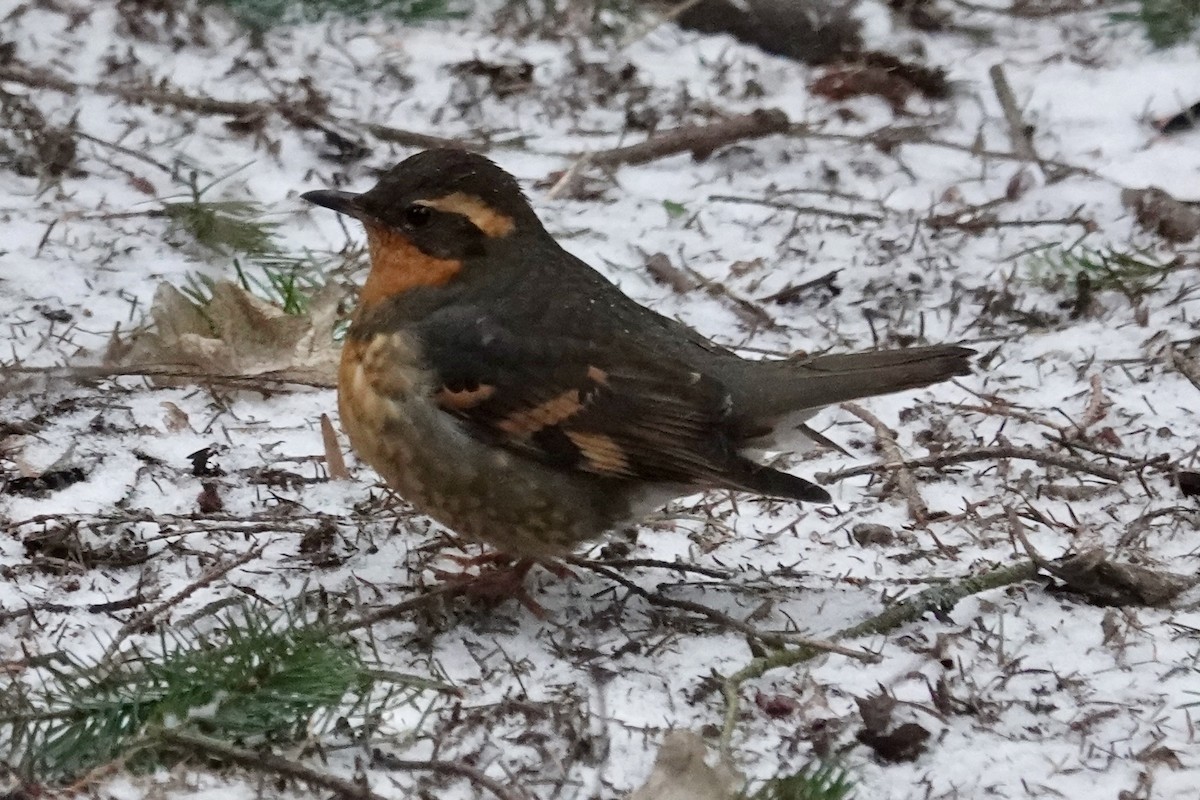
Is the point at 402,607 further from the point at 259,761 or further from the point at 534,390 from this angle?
the point at 259,761

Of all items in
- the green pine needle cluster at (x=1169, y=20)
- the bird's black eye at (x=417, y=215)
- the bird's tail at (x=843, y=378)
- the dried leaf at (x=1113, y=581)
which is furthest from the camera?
the green pine needle cluster at (x=1169, y=20)

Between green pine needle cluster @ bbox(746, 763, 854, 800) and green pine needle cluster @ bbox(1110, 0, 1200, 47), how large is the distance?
214 inches

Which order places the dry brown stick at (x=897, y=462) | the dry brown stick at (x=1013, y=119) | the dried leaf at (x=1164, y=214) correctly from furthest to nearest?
the dry brown stick at (x=1013, y=119) → the dried leaf at (x=1164, y=214) → the dry brown stick at (x=897, y=462)

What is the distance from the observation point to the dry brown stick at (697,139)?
21.0 feet

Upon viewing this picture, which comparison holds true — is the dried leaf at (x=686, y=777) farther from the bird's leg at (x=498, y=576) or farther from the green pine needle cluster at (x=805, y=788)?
the bird's leg at (x=498, y=576)

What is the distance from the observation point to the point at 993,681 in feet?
11.4

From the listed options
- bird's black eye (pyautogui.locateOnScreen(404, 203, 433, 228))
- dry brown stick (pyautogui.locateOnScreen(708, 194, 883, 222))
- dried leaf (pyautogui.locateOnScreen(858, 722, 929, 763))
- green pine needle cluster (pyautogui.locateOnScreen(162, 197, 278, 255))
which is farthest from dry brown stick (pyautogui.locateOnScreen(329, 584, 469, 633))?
dry brown stick (pyautogui.locateOnScreen(708, 194, 883, 222))

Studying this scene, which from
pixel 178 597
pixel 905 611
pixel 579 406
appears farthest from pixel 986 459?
pixel 178 597

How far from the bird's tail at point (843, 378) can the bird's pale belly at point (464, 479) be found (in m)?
0.44

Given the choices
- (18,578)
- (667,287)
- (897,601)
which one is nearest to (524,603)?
(897,601)

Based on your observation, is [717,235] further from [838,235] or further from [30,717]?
[30,717]

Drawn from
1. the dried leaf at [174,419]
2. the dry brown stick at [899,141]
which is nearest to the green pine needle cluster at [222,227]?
the dried leaf at [174,419]

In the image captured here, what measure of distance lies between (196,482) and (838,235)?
2.89m

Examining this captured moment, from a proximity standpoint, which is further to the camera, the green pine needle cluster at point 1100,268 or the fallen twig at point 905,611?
the green pine needle cluster at point 1100,268
